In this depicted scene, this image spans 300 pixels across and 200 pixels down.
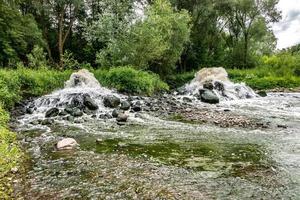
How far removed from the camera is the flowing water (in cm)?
748

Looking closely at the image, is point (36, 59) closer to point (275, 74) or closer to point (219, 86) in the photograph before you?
point (219, 86)

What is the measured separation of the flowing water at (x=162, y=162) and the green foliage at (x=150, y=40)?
52.5 ft

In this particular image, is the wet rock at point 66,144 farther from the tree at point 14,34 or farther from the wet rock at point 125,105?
the tree at point 14,34

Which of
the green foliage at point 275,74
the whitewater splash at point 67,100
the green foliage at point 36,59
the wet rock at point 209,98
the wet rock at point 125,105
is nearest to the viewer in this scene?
the whitewater splash at point 67,100

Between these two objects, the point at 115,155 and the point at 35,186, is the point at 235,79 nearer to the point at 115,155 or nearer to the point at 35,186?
the point at 115,155

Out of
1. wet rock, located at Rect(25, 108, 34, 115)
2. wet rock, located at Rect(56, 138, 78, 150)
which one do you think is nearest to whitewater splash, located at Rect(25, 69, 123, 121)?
wet rock, located at Rect(25, 108, 34, 115)

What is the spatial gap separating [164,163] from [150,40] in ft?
70.9

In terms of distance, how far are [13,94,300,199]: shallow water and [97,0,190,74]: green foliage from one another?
16.7m

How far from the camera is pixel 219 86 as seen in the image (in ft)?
103

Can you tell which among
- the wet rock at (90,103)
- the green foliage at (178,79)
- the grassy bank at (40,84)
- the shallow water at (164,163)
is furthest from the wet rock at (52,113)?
the green foliage at (178,79)

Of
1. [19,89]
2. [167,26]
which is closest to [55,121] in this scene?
[19,89]

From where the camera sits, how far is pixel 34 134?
1341cm

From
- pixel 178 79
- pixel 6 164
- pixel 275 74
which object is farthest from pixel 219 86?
pixel 6 164

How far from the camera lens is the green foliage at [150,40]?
30328 mm
